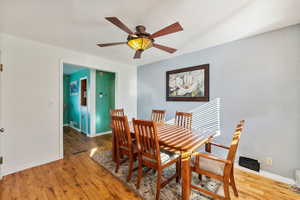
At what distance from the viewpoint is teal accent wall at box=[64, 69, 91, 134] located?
4.32 meters

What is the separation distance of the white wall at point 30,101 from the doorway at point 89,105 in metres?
1.01

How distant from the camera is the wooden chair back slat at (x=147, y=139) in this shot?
4.94 ft

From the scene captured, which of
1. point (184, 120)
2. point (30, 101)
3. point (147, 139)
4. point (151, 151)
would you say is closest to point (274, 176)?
point (184, 120)

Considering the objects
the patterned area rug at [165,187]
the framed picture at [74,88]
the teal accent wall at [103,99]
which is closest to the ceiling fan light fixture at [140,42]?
the patterned area rug at [165,187]

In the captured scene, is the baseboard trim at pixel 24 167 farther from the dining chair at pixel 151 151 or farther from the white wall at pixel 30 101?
the dining chair at pixel 151 151

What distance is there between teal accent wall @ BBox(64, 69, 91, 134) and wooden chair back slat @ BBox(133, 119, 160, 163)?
3232 millimetres

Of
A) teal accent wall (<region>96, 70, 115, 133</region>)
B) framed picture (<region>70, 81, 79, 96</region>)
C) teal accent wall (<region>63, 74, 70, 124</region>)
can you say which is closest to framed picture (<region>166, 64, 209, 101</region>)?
teal accent wall (<region>96, 70, 115, 133</region>)

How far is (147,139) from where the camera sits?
1.61m

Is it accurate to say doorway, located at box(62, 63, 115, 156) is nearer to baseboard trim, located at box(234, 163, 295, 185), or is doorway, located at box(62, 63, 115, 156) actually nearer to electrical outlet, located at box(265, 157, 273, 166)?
baseboard trim, located at box(234, 163, 295, 185)

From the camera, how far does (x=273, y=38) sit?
6.77ft

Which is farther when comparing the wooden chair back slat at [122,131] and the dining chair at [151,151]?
the wooden chair back slat at [122,131]

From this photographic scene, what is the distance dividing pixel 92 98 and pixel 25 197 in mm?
2893

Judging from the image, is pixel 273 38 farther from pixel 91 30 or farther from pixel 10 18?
pixel 10 18

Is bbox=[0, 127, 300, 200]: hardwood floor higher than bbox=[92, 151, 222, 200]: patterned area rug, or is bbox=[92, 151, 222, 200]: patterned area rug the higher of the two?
bbox=[92, 151, 222, 200]: patterned area rug
